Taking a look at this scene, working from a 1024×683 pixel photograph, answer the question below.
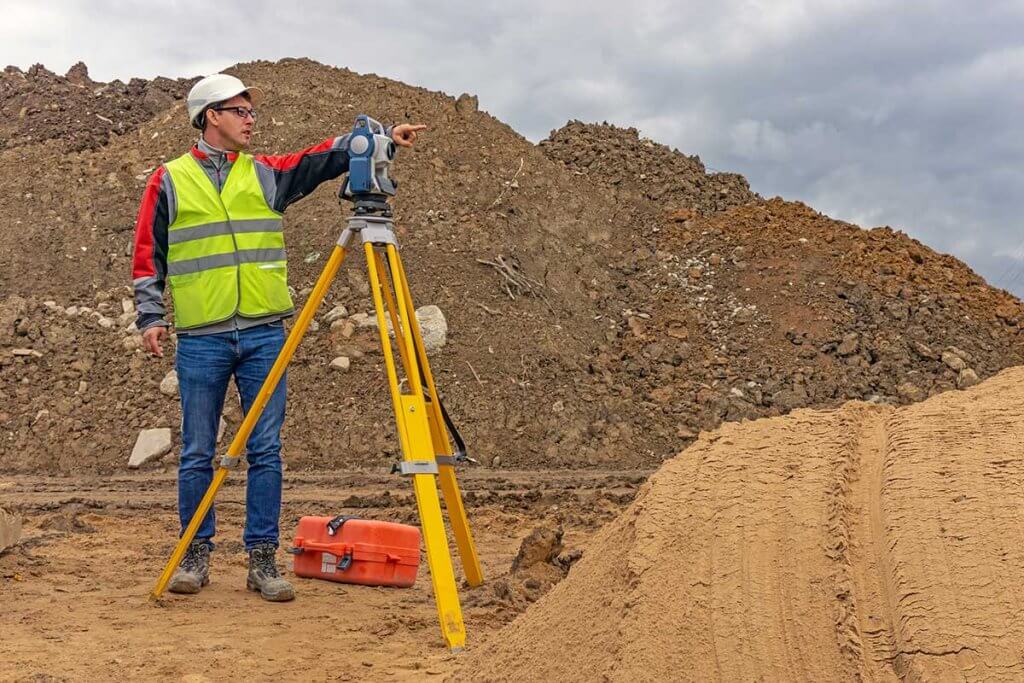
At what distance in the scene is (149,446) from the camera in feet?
33.1

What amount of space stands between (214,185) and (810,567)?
3.08 m

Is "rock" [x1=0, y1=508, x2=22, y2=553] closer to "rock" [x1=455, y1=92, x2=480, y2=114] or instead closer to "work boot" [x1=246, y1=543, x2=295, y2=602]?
"work boot" [x1=246, y1=543, x2=295, y2=602]

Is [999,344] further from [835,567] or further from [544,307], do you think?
[835,567]

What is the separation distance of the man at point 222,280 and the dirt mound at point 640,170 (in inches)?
421

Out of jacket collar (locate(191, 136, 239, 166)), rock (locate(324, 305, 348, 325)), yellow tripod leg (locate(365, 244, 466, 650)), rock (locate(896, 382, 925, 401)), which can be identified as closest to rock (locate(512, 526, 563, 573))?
yellow tripod leg (locate(365, 244, 466, 650))

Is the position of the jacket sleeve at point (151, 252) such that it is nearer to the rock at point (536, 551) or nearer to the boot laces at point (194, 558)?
the boot laces at point (194, 558)

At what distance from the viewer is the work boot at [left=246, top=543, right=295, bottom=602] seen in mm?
4797

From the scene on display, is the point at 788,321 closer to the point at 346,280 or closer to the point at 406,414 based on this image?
the point at 346,280

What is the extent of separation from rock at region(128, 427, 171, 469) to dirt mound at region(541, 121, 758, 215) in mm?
7354

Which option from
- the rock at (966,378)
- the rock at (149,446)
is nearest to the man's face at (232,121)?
the rock at (149,446)

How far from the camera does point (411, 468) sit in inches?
161

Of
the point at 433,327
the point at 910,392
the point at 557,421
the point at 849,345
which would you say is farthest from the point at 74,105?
the point at 910,392

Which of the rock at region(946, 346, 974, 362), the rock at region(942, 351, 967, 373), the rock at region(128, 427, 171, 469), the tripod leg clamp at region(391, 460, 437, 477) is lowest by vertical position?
the tripod leg clamp at region(391, 460, 437, 477)

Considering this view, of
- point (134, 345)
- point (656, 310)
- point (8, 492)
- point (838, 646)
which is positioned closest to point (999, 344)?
point (656, 310)
